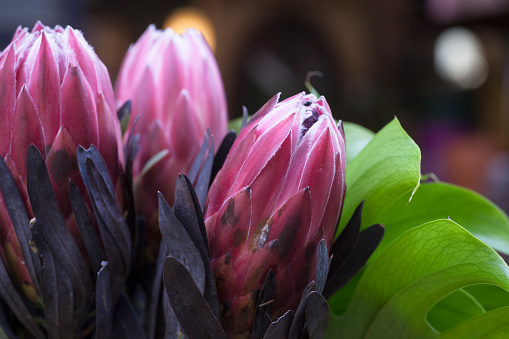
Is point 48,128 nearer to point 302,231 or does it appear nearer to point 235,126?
point 302,231

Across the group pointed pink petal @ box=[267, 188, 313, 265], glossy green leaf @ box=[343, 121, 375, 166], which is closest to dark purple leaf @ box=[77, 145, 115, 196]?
pointed pink petal @ box=[267, 188, 313, 265]

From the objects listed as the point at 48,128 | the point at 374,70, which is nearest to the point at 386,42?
the point at 374,70

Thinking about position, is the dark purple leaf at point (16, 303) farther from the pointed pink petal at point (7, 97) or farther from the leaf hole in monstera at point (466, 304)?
the leaf hole in monstera at point (466, 304)

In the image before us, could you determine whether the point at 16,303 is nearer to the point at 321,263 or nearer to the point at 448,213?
the point at 321,263

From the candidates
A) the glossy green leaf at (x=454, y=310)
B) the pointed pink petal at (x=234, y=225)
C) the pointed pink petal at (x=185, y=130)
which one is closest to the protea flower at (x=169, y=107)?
the pointed pink petal at (x=185, y=130)

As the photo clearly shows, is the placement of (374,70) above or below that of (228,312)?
below

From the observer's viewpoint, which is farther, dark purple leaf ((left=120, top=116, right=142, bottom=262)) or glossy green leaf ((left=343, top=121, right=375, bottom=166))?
glossy green leaf ((left=343, top=121, right=375, bottom=166))

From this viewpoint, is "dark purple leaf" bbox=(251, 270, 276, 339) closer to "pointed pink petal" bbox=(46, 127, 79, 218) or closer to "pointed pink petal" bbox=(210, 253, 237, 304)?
"pointed pink petal" bbox=(210, 253, 237, 304)
